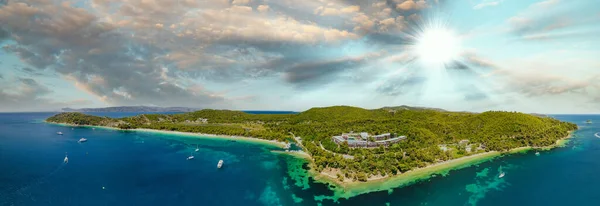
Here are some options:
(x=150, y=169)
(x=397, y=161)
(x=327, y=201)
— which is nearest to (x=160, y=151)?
(x=150, y=169)

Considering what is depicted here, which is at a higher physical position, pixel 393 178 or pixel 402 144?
pixel 402 144

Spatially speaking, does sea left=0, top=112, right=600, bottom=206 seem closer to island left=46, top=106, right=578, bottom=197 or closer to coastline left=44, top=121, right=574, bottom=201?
coastline left=44, top=121, right=574, bottom=201

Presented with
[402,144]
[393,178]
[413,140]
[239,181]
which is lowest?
[239,181]

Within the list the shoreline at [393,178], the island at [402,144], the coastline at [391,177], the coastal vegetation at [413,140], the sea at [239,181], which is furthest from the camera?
the coastal vegetation at [413,140]

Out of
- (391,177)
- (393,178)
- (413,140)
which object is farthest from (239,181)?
(413,140)

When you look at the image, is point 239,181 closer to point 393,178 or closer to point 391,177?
point 391,177

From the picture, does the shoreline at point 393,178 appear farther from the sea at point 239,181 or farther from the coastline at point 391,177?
the sea at point 239,181

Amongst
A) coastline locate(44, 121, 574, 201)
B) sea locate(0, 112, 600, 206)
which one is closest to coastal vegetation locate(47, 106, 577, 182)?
coastline locate(44, 121, 574, 201)

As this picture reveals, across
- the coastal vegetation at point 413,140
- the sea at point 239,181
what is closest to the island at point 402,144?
the coastal vegetation at point 413,140
